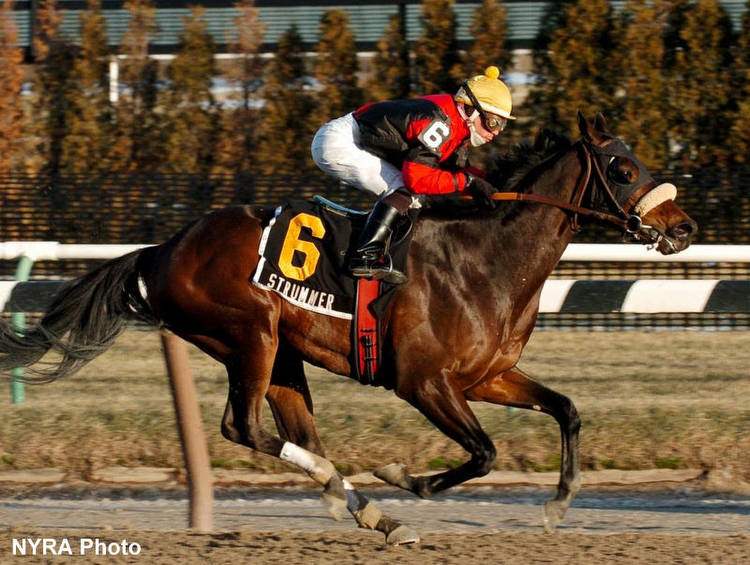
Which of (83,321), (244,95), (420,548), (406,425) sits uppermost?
(83,321)

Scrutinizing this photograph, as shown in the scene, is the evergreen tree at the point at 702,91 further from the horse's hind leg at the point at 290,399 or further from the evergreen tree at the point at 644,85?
the horse's hind leg at the point at 290,399

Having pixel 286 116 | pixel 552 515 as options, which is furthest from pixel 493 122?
pixel 286 116

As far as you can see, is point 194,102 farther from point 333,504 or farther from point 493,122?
point 333,504

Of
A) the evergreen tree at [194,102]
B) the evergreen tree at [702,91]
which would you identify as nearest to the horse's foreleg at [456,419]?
the evergreen tree at [702,91]

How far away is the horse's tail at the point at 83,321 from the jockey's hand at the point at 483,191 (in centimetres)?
143

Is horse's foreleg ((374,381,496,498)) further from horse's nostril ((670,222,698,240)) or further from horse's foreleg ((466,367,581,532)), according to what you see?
horse's nostril ((670,222,698,240))

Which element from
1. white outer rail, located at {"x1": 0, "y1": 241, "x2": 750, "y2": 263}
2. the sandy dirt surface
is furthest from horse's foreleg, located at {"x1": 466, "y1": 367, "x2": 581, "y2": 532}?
white outer rail, located at {"x1": 0, "y1": 241, "x2": 750, "y2": 263}

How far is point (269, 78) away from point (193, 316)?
6.75 meters

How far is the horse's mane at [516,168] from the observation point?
5441 mm

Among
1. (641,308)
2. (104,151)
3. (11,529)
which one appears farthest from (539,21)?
(11,529)

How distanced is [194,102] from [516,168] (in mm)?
6885

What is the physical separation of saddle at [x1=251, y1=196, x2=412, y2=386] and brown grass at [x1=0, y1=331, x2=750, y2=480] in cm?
121

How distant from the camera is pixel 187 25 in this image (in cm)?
1190

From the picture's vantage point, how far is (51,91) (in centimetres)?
1208
